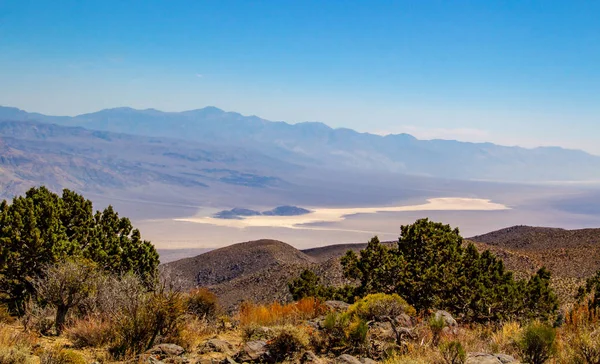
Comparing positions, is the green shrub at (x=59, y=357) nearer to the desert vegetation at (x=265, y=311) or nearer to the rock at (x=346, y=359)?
the desert vegetation at (x=265, y=311)

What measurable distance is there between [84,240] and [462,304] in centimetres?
1430

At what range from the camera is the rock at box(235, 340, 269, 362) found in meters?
9.71

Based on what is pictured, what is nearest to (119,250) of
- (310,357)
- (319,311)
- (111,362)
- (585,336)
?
(319,311)

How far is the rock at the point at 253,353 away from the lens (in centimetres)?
Result: 971

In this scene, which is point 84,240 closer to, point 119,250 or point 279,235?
point 119,250

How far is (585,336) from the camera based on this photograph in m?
7.86

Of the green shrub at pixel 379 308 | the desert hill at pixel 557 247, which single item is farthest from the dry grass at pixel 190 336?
the desert hill at pixel 557 247

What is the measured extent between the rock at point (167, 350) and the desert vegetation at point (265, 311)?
3 cm

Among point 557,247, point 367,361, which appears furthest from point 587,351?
point 557,247

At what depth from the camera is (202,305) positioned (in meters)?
15.9

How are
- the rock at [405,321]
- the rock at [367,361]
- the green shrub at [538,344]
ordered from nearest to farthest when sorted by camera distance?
the green shrub at [538,344] → the rock at [367,361] → the rock at [405,321]

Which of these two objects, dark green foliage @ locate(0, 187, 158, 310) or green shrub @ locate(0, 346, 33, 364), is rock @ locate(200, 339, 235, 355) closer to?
green shrub @ locate(0, 346, 33, 364)

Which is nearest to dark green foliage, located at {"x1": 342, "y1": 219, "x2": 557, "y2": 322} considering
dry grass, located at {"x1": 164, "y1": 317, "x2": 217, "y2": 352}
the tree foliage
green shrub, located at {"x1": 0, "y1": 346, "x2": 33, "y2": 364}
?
the tree foliage

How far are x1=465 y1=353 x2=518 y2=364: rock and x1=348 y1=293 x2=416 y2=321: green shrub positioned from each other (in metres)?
3.31
